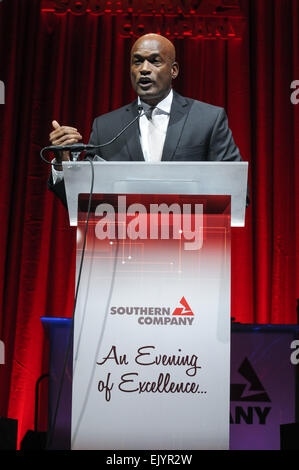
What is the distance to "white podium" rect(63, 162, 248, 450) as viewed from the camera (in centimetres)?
135

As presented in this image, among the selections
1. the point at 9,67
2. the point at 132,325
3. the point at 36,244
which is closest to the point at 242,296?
the point at 36,244

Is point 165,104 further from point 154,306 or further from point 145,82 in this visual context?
point 154,306

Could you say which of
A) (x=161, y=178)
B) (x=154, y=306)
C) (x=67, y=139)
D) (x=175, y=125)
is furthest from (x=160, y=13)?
(x=154, y=306)

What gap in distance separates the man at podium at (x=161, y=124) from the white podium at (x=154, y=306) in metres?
0.58

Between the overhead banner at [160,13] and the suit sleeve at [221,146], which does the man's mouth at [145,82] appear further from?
the overhead banner at [160,13]

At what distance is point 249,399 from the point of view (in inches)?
87.3

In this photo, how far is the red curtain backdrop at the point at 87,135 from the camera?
3.51 meters

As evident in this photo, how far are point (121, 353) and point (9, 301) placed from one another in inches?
92.8

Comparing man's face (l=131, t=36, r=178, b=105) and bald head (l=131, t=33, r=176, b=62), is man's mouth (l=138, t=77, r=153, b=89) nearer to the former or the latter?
man's face (l=131, t=36, r=178, b=105)

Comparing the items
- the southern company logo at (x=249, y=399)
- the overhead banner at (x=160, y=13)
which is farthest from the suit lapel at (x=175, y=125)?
the overhead banner at (x=160, y=13)

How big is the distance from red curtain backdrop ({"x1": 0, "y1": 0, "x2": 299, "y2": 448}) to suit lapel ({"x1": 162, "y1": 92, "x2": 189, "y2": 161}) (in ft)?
5.11

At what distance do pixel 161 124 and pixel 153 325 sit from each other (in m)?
0.91

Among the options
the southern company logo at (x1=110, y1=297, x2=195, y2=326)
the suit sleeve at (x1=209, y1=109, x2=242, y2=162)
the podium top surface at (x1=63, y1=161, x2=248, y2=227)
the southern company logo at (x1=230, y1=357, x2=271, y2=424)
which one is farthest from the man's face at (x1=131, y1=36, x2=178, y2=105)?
the southern company logo at (x1=230, y1=357, x2=271, y2=424)

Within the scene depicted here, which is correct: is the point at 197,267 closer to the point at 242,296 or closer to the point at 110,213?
the point at 110,213
